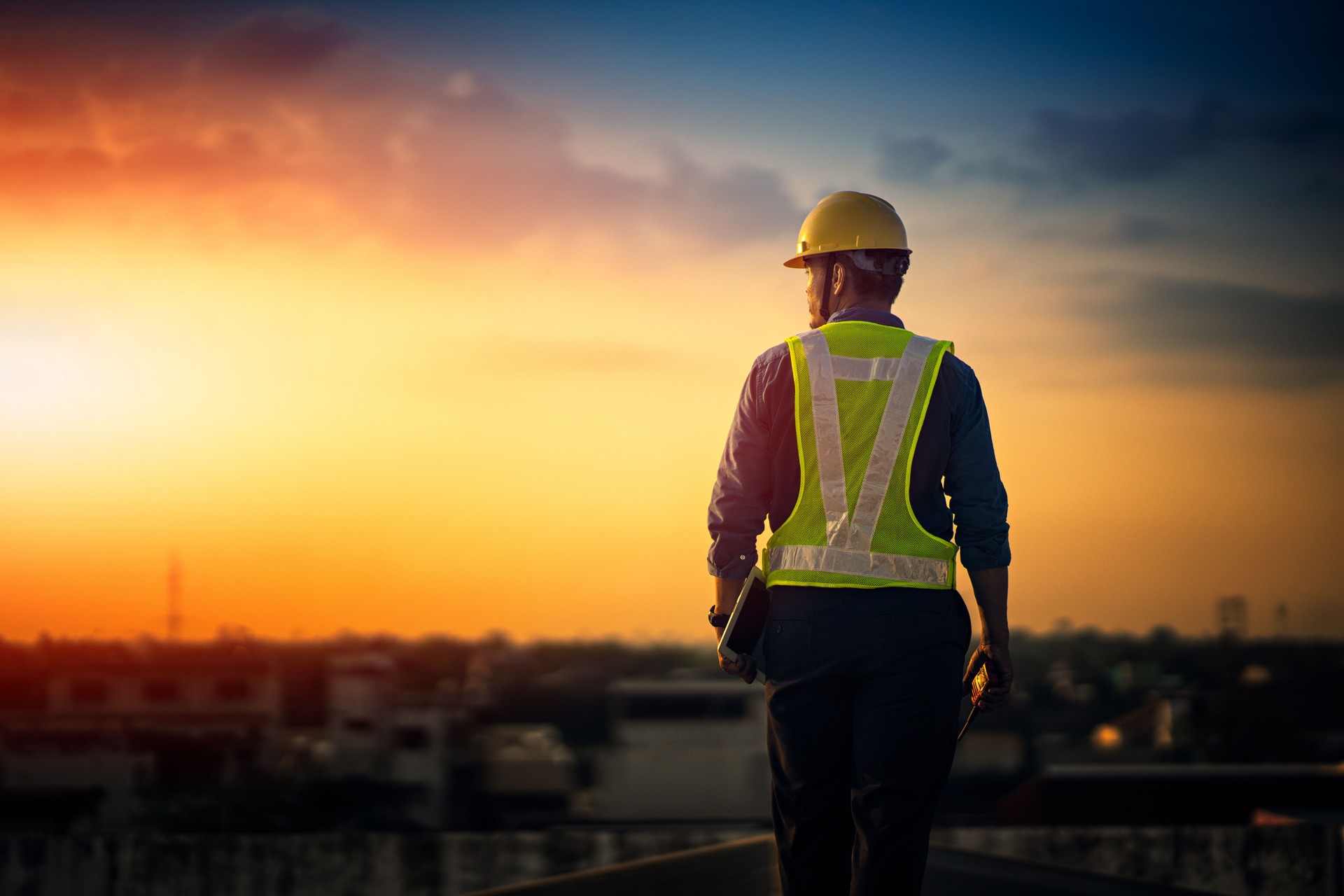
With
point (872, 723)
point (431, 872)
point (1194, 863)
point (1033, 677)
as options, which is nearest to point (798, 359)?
point (872, 723)

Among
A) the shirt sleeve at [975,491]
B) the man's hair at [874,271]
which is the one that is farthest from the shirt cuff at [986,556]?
the man's hair at [874,271]

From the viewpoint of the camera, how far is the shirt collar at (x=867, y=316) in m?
3.69

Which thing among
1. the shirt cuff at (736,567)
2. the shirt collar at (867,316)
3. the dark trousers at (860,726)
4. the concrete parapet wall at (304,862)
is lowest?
the concrete parapet wall at (304,862)

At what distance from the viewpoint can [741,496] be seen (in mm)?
3580

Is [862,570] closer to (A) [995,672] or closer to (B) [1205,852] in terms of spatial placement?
(A) [995,672]

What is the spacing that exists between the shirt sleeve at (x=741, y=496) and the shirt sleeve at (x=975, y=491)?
0.55 m

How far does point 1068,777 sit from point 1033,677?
85.7 metres

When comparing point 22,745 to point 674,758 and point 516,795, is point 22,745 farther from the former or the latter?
point 674,758

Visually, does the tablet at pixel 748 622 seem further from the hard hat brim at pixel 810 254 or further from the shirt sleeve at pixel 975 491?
A: the hard hat brim at pixel 810 254

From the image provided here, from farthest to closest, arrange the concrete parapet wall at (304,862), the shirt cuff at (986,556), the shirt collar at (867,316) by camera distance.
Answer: the concrete parapet wall at (304,862), the shirt collar at (867,316), the shirt cuff at (986,556)

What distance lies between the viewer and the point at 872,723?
3.40m

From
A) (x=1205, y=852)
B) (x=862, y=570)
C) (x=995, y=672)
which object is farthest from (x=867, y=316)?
(x=1205, y=852)

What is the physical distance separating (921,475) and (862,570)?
35 centimetres

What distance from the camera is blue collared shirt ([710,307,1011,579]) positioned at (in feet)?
11.7
